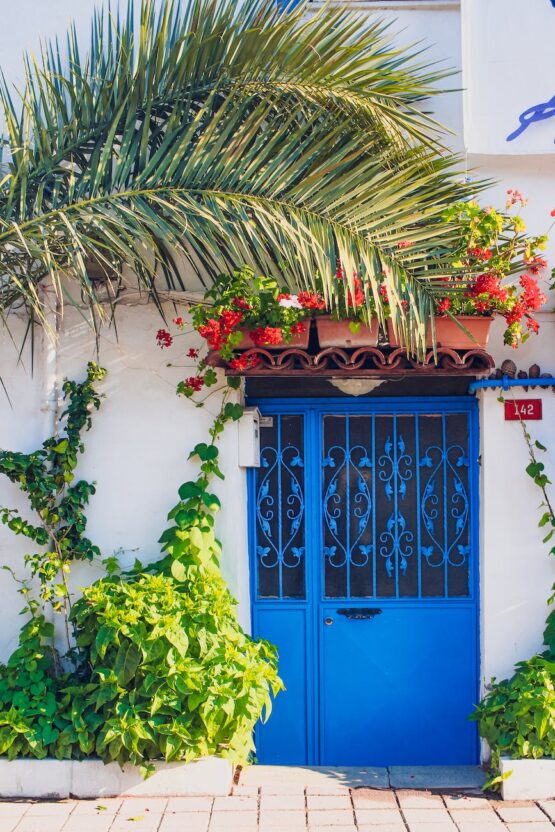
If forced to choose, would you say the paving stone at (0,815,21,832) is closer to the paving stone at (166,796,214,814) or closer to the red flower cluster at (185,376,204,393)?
the paving stone at (166,796,214,814)

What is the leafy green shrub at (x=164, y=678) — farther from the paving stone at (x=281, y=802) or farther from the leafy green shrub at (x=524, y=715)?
the leafy green shrub at (x=524, y=715)

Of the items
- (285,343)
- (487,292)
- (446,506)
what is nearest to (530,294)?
(487,292)

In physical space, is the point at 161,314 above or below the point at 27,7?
below

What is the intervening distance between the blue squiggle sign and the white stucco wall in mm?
162

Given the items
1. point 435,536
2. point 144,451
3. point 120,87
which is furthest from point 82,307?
point 435,536

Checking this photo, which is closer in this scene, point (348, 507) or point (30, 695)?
point (30, 695)

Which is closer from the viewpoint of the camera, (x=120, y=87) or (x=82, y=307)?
(x=120, y=87)

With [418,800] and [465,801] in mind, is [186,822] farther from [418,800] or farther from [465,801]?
[465,801]

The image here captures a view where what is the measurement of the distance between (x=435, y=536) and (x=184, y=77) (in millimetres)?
3339

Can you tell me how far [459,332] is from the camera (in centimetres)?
533

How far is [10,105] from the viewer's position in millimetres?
5539

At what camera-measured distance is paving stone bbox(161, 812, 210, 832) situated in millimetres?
4805

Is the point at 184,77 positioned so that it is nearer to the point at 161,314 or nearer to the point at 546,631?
the point at 161,314

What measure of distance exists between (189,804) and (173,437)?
221cm
